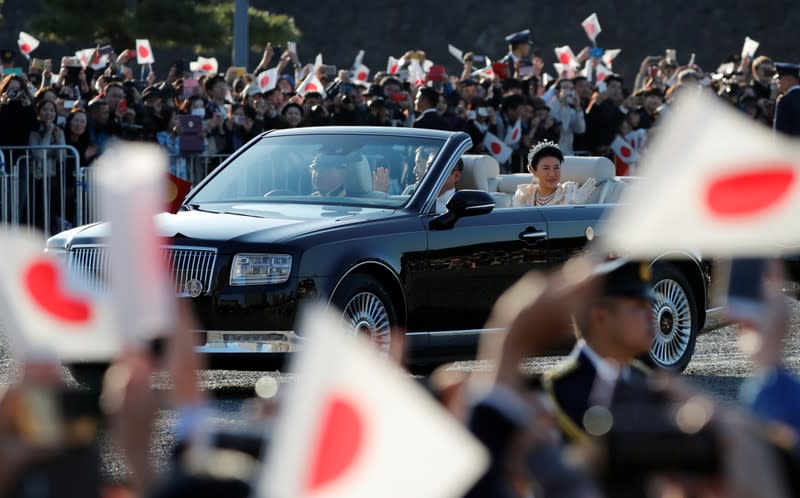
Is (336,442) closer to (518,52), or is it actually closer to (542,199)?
(542,199)

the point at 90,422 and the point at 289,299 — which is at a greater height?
the point at 90,422

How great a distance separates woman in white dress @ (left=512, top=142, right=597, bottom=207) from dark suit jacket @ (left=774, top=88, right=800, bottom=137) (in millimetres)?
3873

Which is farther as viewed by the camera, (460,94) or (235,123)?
(460,94)

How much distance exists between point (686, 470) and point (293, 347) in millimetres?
7154

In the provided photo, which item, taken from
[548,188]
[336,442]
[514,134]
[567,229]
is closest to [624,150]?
[514,134]

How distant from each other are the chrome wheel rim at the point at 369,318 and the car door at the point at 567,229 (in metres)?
1.28

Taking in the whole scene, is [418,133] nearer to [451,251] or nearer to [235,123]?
[451,251]

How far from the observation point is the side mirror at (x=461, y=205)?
450 inches

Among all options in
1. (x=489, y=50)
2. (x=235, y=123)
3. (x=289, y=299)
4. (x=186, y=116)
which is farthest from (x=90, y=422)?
(x=489, y=50)

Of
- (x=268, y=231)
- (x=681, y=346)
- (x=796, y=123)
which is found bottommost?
(x=681, y=346)

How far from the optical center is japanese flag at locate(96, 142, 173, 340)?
9.95 ft

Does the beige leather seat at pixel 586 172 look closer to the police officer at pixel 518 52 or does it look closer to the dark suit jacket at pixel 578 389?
the dark suit jacket at pixel 578 389

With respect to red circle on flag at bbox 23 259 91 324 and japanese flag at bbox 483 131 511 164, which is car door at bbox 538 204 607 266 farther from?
japanese flag at bbox 483 131 511 164

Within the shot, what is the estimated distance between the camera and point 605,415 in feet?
13.0
